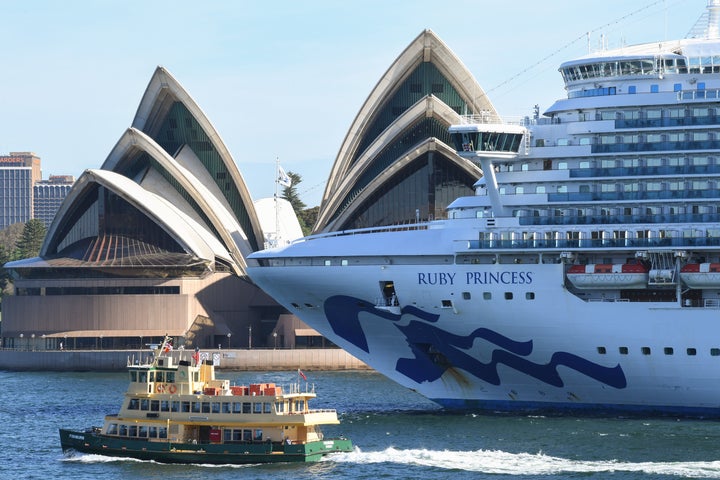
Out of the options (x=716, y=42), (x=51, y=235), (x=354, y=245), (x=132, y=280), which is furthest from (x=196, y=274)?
(x=716, y=42)

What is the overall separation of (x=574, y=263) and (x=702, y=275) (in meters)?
3.74

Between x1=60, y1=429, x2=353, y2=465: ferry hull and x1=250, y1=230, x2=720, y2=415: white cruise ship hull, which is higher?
x1=250, y1=230, x2=720, y2=415: white cruise ship hull

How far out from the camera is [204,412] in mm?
41469

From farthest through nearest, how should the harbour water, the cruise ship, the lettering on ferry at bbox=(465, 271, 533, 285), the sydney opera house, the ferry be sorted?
the sydney opera house < the lettering on ferry at bbox=(465, 271, 533, 285) < the cruise ship < the ferry < the harbour water

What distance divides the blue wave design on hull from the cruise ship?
0.15 feet

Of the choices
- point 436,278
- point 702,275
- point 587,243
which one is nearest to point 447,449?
point 436,278

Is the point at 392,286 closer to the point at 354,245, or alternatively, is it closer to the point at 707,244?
the point at 354,245

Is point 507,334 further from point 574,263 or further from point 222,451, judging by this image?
point 222,451

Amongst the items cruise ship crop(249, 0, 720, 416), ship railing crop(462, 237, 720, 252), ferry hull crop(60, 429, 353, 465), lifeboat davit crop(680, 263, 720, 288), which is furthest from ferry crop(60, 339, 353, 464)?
lifeboat davit crop(680, 263, 720, 288)

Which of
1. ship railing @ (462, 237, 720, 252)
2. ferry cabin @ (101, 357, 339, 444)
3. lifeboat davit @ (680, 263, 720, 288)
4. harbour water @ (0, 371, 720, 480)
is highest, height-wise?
ship railing @ (462, 237, 720, 252)

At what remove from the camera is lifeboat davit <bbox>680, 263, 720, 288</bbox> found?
150ft

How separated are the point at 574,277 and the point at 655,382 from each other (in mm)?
3739

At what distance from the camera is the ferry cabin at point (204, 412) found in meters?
41.1

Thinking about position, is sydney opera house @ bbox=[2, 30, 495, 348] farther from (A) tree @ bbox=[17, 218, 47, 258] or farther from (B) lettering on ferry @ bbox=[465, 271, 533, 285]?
(A) tree @ bbox=[17, 218, 47, 258]
